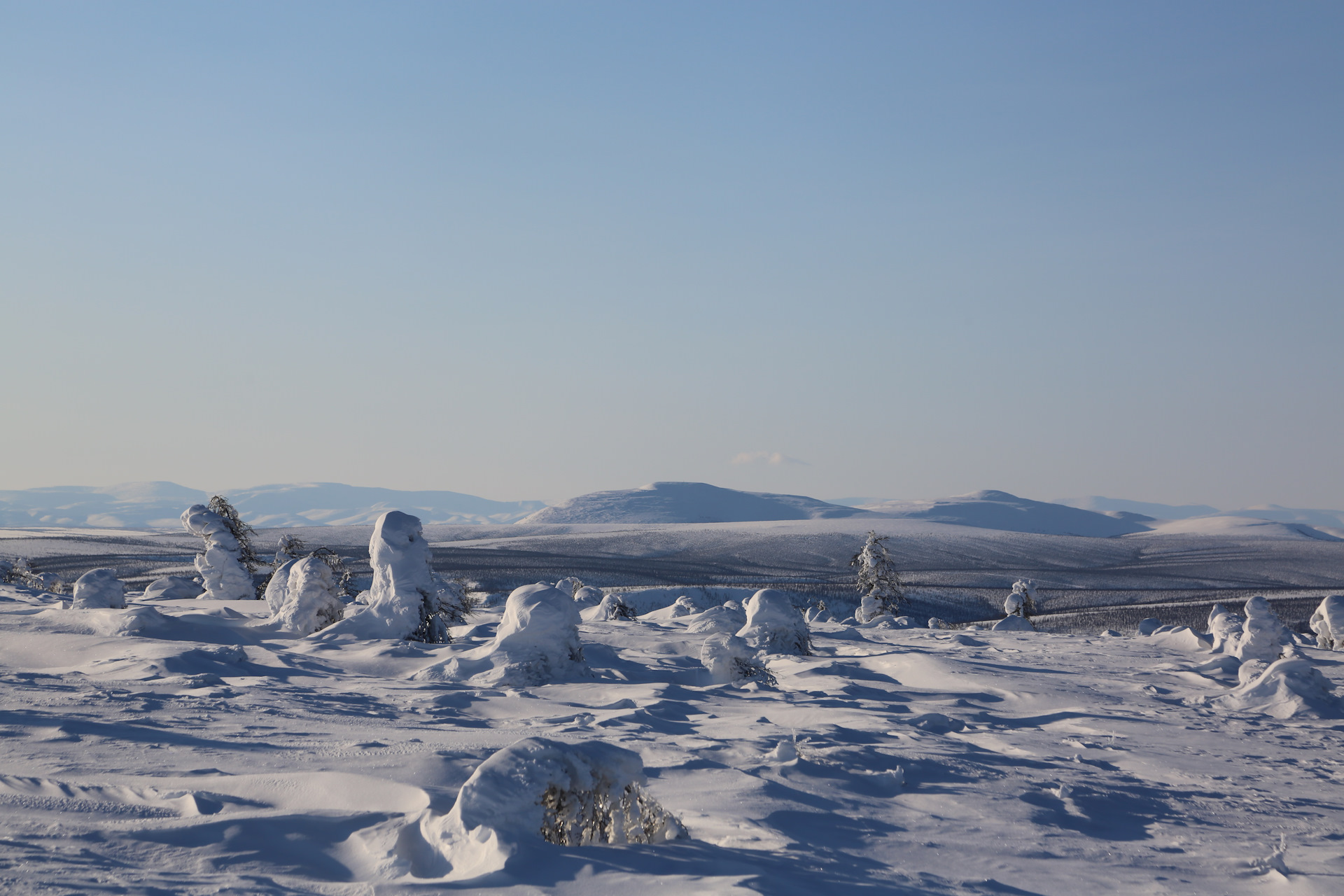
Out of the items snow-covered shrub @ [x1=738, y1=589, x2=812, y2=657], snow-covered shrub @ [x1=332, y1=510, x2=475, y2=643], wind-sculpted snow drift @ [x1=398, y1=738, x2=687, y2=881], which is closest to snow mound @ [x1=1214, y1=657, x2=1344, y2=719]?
snow-covered shrub @ [x1=738, y1=589, x2=812, y2=657]

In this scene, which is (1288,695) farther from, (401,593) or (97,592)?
(97,592)

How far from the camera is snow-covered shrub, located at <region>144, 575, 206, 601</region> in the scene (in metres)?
26.6

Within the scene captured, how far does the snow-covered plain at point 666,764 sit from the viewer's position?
16.7ft

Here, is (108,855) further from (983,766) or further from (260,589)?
(260,589)

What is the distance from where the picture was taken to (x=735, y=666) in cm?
1352

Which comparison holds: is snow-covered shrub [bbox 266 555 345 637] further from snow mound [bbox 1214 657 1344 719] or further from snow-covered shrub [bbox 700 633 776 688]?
snow mound [bbox 1214 657 1344 719]

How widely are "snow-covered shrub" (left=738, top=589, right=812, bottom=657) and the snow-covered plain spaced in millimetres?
471

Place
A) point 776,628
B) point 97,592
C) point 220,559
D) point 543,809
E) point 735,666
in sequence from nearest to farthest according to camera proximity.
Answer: point 543,809
point 735,666
point 776,628
point 97,592
point 220,559

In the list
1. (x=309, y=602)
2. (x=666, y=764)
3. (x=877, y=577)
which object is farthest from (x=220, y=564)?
(x=877, y=577)

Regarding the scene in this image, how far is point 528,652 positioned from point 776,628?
5.85 meters

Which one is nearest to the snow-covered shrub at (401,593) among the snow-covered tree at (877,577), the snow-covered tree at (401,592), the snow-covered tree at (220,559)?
the snow-covered tree at (401,592)

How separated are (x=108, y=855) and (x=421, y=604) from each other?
35.7ft

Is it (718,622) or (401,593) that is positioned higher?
(401,593)

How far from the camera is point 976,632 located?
27766mm
